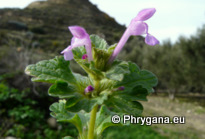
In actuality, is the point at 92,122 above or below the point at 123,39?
below

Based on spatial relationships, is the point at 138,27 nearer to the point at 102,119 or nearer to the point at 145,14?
the point at 145,14

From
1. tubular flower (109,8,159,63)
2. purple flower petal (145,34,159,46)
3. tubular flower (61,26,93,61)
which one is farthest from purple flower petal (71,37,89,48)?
purple flower petal (145,34,159,46)

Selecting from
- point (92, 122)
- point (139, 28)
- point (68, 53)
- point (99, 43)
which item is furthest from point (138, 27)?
point (92, 122)

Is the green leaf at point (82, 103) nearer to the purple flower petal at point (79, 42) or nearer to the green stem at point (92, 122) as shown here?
the green stem at point (92, 122)

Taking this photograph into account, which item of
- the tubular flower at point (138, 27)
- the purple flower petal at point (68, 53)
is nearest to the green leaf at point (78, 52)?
the purple flower petal at point (68, 53)

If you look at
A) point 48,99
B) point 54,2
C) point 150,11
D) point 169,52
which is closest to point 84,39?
point 150,11

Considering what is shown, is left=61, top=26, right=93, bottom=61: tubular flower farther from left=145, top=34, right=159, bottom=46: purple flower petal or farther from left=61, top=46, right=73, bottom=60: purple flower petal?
left=145, top=34, right=159, bottom=46: purple flower petal
